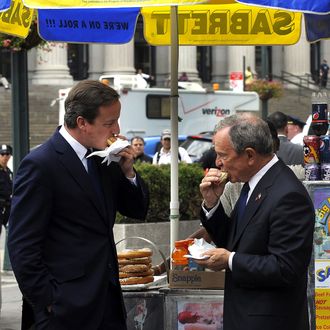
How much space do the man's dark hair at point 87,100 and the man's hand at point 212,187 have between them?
59cm

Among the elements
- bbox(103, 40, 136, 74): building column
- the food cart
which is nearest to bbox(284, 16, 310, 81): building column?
bbox(103, 40, 136, 74): building column

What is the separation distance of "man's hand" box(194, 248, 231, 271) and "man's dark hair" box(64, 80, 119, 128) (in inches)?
33.8

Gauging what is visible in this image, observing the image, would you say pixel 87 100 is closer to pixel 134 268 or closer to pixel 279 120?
pixel 134 268

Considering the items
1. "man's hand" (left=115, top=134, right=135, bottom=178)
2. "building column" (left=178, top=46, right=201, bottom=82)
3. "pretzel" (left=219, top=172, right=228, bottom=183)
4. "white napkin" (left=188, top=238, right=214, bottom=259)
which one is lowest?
"white napkin" (left=188, top=238, right=214, bottom=259)

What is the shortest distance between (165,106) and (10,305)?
20.1 metres

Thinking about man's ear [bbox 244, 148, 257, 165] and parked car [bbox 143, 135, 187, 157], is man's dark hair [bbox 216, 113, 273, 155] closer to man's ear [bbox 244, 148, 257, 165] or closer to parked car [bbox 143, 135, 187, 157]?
man's ear [bbox 244, 148, 257, 165]

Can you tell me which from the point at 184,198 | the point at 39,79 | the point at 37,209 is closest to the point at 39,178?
the point at 37,209

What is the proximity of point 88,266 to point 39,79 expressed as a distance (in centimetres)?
4229

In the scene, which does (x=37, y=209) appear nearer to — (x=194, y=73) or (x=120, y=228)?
(x=120, y=228)

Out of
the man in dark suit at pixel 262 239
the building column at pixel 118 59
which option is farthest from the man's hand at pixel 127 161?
the building column at pixel 118 59

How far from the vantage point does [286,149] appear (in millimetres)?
9539

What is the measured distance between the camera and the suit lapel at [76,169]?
470 centimetres

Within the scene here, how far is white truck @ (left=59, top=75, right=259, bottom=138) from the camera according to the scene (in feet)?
A: 95.5

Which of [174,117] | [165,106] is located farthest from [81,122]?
[165,106]
